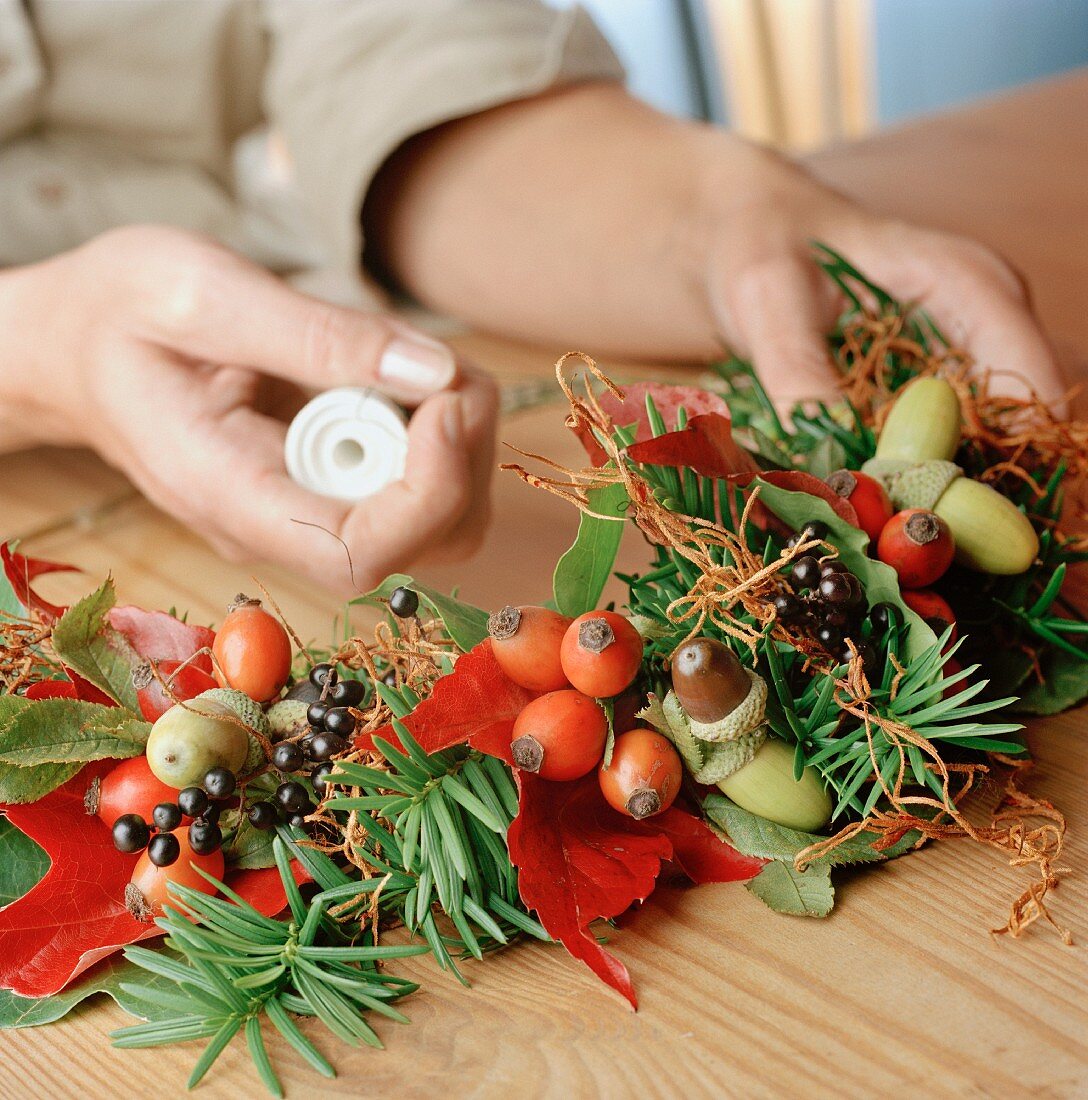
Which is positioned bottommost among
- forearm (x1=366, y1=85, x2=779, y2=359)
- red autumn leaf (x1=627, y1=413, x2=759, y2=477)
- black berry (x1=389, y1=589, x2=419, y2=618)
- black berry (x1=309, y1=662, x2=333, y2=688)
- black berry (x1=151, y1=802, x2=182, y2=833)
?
forearm (x1=366, y1=85, x2=779, y2=359)

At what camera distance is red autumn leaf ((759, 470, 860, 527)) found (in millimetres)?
322

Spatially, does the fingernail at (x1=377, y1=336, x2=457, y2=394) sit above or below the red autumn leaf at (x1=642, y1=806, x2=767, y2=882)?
above

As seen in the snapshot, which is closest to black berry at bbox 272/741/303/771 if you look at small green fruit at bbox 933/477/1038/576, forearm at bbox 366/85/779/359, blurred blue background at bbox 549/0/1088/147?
small green fruit at bbox 933/477/1038/576

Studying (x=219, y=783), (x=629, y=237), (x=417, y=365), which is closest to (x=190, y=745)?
(x=219, y=783)

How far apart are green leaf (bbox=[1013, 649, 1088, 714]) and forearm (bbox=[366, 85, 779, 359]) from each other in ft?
1.25

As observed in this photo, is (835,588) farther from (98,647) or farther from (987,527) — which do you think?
(98,647)

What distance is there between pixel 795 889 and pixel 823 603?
0.08 meters

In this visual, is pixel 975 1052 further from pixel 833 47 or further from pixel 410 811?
pixel 833 47

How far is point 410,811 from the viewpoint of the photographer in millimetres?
292

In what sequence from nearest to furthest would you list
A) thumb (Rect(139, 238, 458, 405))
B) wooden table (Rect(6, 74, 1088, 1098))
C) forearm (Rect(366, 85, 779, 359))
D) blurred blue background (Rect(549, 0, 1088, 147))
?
wooden table (Rect(6, 74, 1088, 1098))
thumb (Rect(139, 238, 458, 405))
forearm (Rect(366, 85, 779, 359))
blurred blue background (Rect(549, 0, 1088, 147))

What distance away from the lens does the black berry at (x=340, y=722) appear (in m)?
0.31

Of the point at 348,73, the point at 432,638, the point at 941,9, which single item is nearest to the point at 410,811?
the point at 432,638

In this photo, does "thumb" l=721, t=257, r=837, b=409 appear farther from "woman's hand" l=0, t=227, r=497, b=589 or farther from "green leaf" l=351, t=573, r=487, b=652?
"green leaf" l=351, t=573, r=487, b=652

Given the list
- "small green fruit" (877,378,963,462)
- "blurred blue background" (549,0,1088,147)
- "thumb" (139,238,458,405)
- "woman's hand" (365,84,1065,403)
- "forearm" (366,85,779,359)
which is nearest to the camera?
"small green fruit" (877,378,963,462)
